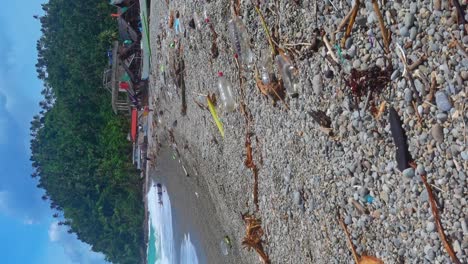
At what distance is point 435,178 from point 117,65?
12.0 metres

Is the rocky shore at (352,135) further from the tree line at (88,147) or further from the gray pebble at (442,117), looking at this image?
the tree line at (88,147)

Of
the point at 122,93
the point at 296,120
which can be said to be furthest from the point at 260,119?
the point at 122,93

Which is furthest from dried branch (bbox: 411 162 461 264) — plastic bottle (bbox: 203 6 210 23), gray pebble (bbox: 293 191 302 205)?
plastic bottle (bbox: 203 6 210 23)

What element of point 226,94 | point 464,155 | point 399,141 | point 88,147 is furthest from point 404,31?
point 88,147

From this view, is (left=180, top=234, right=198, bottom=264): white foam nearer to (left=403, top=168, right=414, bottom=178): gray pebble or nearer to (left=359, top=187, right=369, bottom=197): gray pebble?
(left=359, top=187, right=369, bottom=197): gray pebble

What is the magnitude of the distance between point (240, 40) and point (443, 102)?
303 cm

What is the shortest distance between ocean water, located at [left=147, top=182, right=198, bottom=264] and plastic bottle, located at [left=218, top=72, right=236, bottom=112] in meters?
4.02

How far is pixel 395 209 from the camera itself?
309 centimetres

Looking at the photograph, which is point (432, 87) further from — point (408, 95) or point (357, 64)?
point (357, 64)

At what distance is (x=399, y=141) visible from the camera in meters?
3.01

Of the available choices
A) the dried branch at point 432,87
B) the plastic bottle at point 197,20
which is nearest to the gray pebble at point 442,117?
the dried branch at point 432,87

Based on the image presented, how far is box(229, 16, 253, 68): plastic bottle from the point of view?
203 inches

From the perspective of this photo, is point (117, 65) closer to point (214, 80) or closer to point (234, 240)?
point (214, 80)

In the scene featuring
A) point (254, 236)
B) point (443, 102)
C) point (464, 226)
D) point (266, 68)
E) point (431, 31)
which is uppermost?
point (266, 68)
